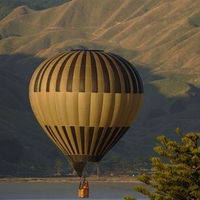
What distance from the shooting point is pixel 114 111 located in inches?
3093

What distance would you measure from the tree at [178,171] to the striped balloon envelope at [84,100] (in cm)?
3494

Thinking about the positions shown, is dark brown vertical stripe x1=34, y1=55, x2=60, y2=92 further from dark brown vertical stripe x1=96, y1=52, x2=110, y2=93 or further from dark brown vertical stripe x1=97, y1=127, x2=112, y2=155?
dark brown vertical stripe x1=97, y1=127, x2=112, y2=155

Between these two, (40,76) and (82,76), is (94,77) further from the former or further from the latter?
(40,76)

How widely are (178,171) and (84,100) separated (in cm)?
3628

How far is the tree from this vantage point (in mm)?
40844

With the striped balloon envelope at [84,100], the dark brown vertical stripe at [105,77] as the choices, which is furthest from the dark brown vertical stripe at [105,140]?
the dark brown vertical stripe at [105,77]

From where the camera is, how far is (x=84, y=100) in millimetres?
76688

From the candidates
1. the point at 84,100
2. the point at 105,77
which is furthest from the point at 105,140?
the point at 105,77

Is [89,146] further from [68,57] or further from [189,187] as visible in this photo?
[189,187]

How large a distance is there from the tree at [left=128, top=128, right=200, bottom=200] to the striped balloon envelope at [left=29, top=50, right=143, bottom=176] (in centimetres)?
3494

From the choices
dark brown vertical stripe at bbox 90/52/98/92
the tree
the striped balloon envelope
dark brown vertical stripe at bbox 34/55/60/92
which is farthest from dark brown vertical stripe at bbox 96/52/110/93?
the tree

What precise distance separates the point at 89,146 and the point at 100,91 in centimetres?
456

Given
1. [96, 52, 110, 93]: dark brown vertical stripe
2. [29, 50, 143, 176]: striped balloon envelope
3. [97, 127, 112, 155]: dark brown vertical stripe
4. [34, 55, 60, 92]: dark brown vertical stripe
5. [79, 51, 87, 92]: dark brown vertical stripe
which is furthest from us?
[34, 55, 60, 92]: dark brown vertical stripe

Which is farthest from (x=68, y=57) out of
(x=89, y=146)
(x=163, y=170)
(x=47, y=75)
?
(x=163, y=170)
